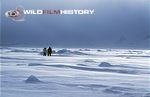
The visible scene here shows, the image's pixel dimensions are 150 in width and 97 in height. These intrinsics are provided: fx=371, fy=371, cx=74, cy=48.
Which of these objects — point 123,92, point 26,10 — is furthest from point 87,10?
point 123,92

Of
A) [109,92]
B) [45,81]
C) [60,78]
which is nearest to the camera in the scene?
[109,92]

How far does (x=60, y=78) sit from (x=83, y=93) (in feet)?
8.59

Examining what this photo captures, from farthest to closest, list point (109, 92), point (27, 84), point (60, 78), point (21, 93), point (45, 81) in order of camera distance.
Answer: point (60, 78)
point (45, 81)
point (27, 84)
point (109, 92)
point (21, 93)

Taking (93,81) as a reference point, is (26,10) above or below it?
above

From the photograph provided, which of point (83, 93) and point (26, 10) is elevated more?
point (26, 10)

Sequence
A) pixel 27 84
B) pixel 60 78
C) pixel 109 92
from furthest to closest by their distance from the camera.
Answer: pixel 60 78 → pixel 27 84 → pixel 109 92

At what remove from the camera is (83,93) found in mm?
8508

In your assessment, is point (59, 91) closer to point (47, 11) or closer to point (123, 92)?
point (123, 92)

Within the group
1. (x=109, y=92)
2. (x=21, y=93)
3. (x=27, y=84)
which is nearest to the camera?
(x=21, y=93)

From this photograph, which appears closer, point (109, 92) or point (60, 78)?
point (109, 92)

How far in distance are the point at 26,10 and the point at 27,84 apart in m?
2.33

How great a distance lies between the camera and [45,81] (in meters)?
10.4

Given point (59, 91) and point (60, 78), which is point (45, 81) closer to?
point (60, 78)

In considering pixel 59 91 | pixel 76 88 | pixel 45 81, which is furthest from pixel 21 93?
pixel 45 81
